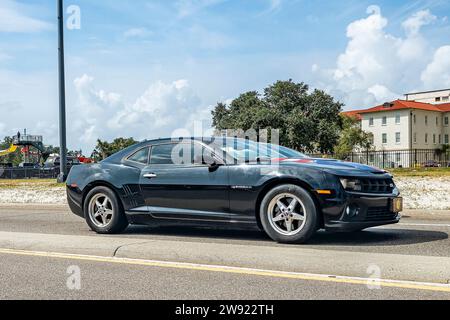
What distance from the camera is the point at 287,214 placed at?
22.0 feet

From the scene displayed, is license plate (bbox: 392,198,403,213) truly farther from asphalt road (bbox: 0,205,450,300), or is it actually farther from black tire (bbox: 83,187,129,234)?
black tire (bbox: 83,187,129,234)

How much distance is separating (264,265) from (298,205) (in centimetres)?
135

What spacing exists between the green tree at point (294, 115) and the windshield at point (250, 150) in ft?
181

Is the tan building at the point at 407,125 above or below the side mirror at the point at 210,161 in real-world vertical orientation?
above

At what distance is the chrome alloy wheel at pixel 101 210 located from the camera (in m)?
8.27

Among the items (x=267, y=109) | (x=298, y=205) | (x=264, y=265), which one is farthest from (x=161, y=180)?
(x=267, y=109)

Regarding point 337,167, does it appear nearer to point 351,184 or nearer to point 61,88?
point 351,184

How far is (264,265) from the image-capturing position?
5.58 meters

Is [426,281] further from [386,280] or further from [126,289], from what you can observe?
[126,289]

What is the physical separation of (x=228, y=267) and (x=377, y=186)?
7.80 ft

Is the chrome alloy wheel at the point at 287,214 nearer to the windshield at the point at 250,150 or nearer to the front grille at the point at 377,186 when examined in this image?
the windshield at the point at 250,150

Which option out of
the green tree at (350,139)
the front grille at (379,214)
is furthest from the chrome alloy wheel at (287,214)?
the green tree at (350,139)

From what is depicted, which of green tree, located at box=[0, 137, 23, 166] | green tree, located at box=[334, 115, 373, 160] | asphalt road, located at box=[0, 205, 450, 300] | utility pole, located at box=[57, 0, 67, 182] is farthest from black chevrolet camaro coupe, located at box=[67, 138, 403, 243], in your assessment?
green tree, located at box=[0, 137, 23, 166]

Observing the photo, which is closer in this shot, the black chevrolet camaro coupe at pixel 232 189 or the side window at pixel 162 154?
the black chevrolet camaro coupe at pixel 232 189
